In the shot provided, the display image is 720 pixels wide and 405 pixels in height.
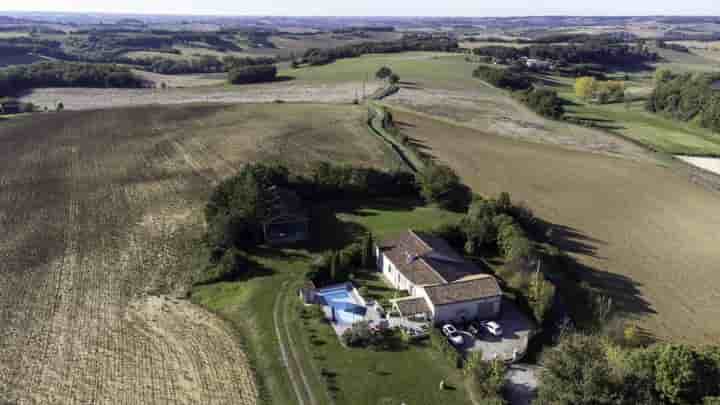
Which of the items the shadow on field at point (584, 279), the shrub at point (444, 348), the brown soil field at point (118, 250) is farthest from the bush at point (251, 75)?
the shrub at point (444, 348)

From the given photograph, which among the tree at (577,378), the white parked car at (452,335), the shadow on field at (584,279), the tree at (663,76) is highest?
the tree at (663,76)

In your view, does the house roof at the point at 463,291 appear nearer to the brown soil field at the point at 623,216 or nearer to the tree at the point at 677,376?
the brown soil field at the point at 623,216

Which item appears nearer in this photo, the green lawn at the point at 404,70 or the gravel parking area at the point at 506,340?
the gravel parking area at the point at 506,340

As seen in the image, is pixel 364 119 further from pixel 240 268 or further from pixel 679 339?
pixel 679 339

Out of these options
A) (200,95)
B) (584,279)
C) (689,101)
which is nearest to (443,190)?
(584,279)

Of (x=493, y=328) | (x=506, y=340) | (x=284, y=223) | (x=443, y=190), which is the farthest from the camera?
(x=443, y=190)

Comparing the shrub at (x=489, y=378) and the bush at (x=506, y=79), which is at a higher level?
the bush at (x=506, y=79)

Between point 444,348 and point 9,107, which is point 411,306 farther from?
point 9,107

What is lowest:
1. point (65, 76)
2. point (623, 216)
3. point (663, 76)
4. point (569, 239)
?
point (569, 239)
